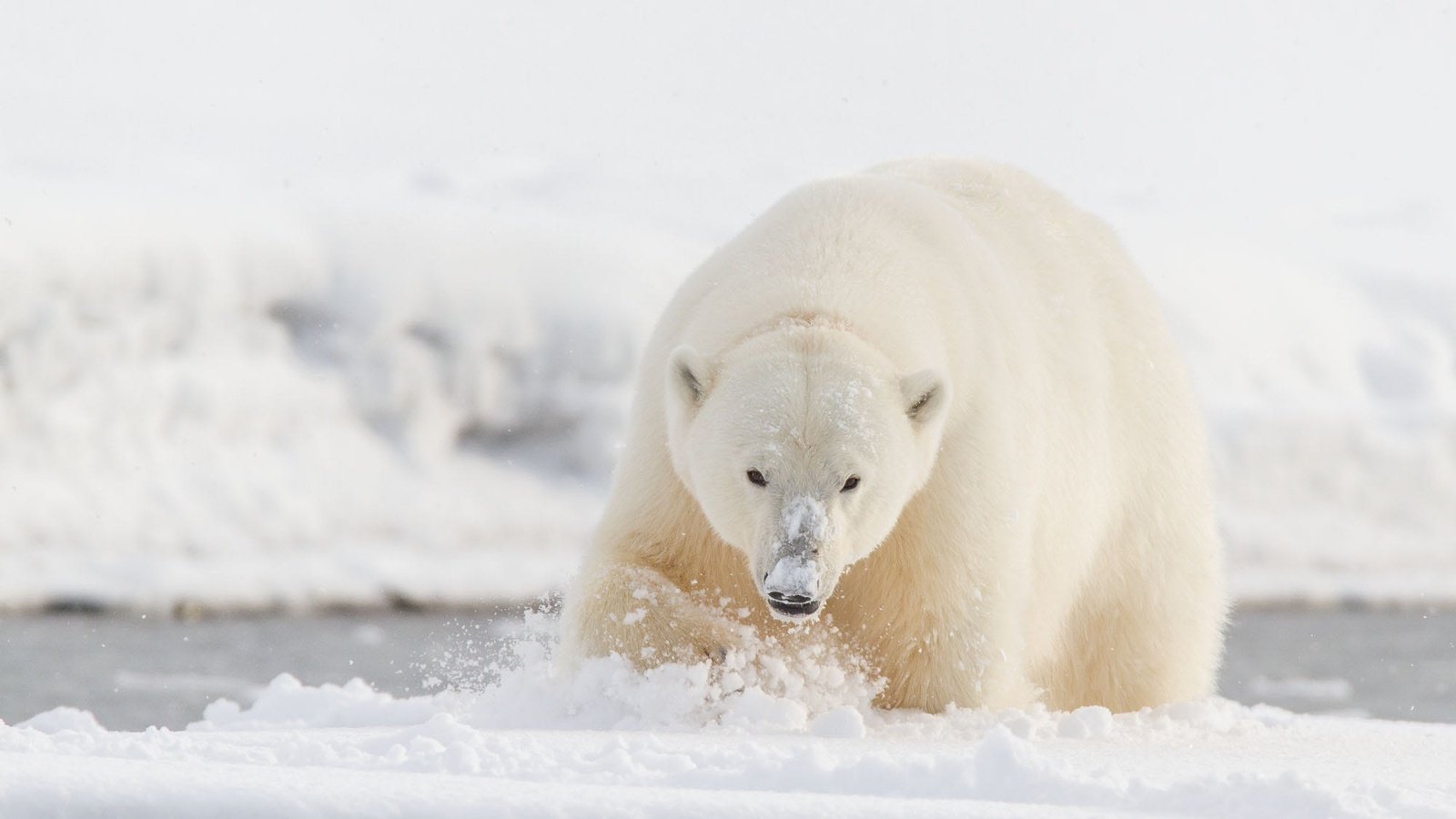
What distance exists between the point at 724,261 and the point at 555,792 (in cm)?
193

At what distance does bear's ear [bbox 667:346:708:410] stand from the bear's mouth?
56 centimetres

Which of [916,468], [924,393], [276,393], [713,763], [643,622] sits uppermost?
[276,393]

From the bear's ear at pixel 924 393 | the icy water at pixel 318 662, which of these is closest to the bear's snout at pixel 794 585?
the bear's ear at pixel 924 393

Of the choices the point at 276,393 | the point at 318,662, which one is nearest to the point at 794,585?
the point at 318,662

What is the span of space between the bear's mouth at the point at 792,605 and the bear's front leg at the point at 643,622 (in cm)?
48

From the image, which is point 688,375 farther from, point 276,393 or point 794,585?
A: point 276,393

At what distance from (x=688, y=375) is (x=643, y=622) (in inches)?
25.4

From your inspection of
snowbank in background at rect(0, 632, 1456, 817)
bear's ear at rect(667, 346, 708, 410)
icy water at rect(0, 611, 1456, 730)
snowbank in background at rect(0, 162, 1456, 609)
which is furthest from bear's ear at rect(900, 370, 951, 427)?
snowbank in background at rect(0, 162, 1456, 609)

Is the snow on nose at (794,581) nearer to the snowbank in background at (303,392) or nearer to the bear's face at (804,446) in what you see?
the bear's face at (804,446)

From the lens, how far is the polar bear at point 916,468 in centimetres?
374

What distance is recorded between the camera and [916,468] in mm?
3910

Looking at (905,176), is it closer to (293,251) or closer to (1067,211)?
(1067,211)

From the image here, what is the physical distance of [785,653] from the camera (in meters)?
4.16

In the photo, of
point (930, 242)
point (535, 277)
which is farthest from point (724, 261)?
point (535, 277)
